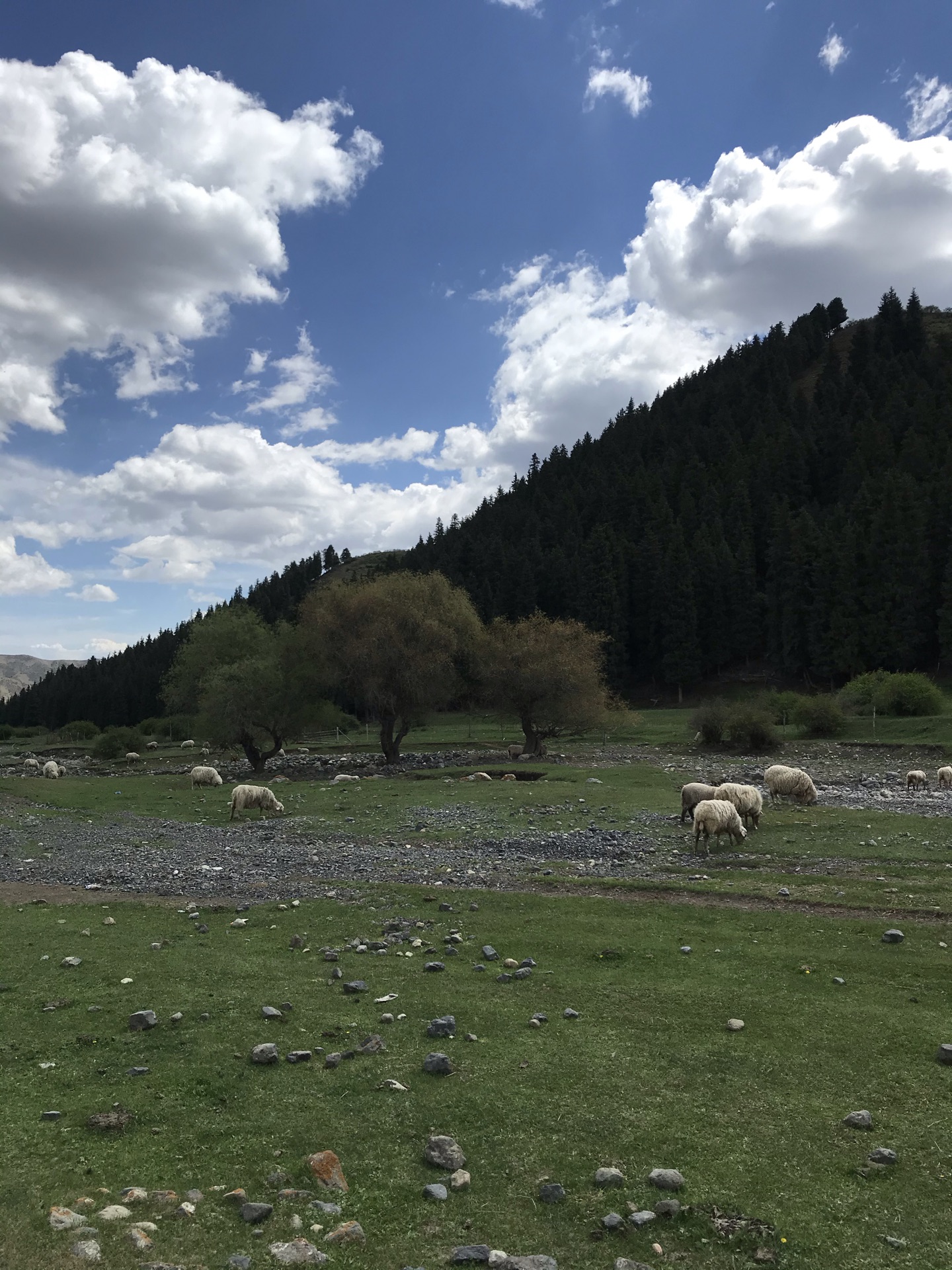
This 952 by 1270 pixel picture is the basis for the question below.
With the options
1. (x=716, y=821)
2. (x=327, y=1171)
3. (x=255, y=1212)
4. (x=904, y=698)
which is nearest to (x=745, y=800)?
(x=716, y=821)

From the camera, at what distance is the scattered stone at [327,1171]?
5.93 metres

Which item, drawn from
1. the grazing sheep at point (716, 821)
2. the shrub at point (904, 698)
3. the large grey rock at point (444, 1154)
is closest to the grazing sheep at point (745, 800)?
the grazing sheep at point (716, 821)

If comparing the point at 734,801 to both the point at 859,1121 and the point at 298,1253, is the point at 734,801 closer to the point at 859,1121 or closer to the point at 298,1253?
the point at 859,1121

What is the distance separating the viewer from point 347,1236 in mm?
5301

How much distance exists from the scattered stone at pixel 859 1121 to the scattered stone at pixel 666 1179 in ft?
6.27

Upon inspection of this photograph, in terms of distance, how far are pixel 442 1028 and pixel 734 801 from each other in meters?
17.9

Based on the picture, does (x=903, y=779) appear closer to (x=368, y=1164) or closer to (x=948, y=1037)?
(x=948, y=1037)

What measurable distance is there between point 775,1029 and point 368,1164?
16.9 ft

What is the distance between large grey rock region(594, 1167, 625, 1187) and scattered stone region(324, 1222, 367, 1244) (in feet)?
6.09

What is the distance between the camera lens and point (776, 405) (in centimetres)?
15975

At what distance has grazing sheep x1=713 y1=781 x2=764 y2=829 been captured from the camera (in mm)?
24312

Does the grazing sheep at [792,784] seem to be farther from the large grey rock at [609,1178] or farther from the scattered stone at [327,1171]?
the scattered stone at [327,1171]

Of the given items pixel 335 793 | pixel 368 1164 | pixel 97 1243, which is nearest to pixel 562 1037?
pixel 368 1164

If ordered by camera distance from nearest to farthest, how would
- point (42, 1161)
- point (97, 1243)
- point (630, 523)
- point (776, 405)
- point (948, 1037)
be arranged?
point (97, 1243)
point (42, 1161)
point (948, 1037)
point (630, 523)
point (776, 405)
